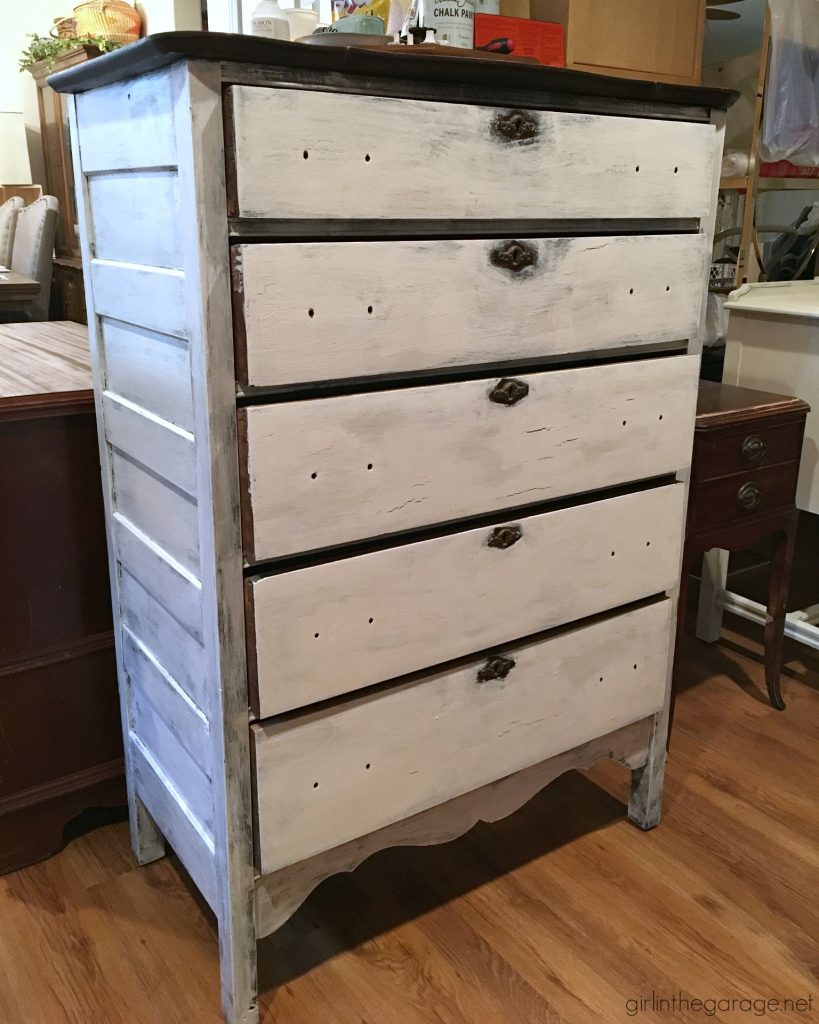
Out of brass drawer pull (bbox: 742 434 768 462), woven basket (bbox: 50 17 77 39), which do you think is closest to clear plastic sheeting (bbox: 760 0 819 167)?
brass drawer pull (bbox: 742 434 768 462)

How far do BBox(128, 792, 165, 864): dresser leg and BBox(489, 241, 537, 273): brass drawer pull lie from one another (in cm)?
97

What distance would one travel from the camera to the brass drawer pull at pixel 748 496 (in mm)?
1746

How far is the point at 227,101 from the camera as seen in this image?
2.90 feet

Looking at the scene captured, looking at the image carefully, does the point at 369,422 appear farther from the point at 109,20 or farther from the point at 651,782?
the point at 109,20

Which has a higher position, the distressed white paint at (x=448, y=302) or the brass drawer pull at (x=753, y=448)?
the distressed white paint at (x=448, y=302)

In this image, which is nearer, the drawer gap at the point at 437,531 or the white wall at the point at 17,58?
the drawer gap at the point at 437,531

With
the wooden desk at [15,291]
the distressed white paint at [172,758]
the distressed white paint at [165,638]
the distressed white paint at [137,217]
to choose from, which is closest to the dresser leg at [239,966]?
the distressed white paint at [172,758]

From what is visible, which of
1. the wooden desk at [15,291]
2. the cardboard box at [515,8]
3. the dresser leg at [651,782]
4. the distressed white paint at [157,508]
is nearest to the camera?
the distressed white paint at [157,508]

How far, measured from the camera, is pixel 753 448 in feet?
→ 5.64

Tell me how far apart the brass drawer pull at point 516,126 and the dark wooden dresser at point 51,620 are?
688mm

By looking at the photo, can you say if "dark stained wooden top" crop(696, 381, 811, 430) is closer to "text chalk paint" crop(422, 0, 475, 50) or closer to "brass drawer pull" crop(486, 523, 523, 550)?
"brass drawer pull" crop(486, 523, 523, 550)

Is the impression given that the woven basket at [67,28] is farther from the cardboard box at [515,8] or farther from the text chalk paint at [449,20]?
the text chalk paint at [449,20]

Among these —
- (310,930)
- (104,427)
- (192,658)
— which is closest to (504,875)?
(310,930)

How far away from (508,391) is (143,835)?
0.91 metres
